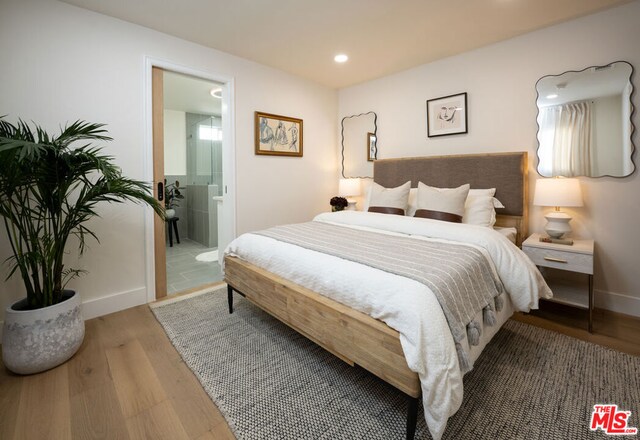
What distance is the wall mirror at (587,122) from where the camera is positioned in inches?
89.0

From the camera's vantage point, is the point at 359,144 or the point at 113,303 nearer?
the point at 113,303

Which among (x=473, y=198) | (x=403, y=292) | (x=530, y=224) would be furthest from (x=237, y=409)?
(x=530, y=224)

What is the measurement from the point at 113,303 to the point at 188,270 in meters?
1.13

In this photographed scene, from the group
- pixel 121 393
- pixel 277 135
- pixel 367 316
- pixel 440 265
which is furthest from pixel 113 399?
pixel 277 135

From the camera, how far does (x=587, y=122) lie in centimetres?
240

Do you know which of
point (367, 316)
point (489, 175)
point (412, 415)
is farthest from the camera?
point (489, 175)

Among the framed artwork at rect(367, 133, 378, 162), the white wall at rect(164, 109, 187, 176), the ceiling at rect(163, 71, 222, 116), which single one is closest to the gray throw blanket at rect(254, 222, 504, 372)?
the framed artwork at rect(367, 133, 378, 162)

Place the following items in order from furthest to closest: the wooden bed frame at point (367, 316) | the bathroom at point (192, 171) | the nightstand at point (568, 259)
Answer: the bathroom at point (192, 171) → the nightstand at point (568, 259) → the wooden bed frame at point (367, 316)

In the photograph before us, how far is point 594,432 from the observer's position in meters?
1.28

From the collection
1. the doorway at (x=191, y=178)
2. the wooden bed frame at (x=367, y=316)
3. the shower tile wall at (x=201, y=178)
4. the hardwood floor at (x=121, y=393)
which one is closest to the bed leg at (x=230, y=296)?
the wooden bed frame at (x=367, y=316)

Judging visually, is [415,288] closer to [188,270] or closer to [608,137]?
[608,137]

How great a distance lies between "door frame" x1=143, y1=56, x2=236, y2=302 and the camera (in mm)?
2572

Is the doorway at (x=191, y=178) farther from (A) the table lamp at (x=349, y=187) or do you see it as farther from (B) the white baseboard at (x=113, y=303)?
(A) the table lamp at (x=349, y=187)

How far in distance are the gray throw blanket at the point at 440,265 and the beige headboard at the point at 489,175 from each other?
3.97ft
